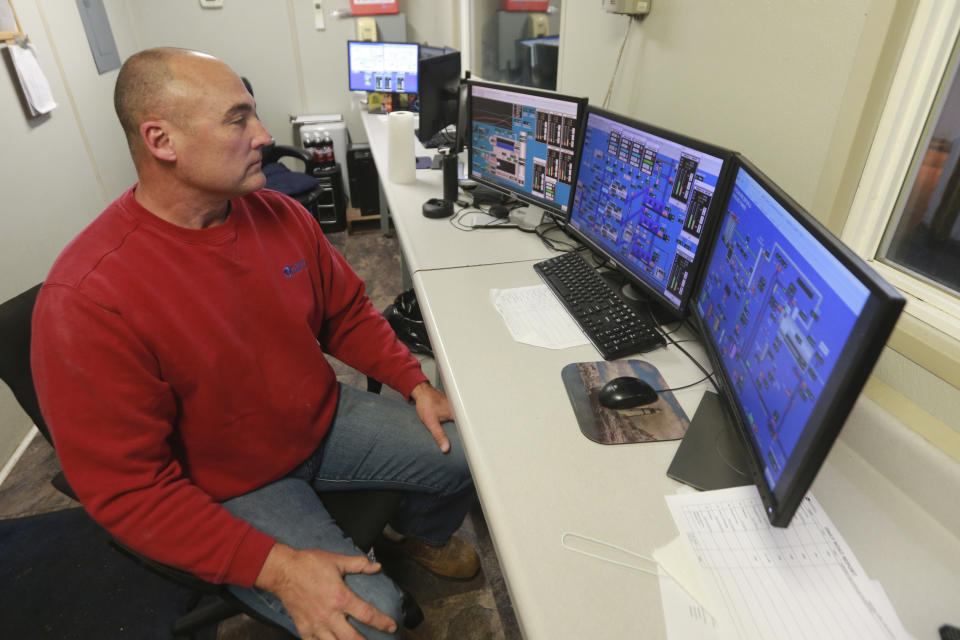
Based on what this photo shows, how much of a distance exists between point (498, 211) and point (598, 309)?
777 millimetres

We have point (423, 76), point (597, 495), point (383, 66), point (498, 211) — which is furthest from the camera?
point (383, 66)

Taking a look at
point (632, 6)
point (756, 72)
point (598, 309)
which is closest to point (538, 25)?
point (632, 6)

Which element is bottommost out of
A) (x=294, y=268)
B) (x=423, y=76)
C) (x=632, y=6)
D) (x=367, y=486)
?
(x=367, y=486)

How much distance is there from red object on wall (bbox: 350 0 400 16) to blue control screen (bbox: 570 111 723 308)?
3245 mm

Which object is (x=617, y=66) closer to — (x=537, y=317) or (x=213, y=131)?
(x=537, y=317)

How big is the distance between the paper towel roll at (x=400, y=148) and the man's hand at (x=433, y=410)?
122cm

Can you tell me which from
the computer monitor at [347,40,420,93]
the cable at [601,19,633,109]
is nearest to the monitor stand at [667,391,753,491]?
the cable at [601,19,633,109]

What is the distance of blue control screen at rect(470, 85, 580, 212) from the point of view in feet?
4.98

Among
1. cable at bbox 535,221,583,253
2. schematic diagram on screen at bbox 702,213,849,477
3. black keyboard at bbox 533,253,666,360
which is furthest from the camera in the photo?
cable at bbox 535,221,583,253

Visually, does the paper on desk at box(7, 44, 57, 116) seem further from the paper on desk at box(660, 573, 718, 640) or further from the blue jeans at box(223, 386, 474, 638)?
the paper on desk at box(660, 573, 718, 640)

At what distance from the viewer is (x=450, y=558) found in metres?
1.48

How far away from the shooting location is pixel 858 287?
1.77 feet

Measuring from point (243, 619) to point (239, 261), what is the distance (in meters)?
0.98

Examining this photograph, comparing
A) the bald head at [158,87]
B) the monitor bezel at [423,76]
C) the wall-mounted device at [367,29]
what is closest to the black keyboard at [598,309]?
the bald head at [158,87]
